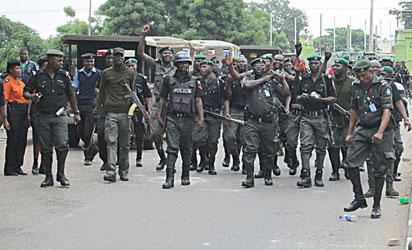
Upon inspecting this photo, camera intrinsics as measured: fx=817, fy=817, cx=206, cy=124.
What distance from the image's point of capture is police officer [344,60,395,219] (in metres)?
9.05

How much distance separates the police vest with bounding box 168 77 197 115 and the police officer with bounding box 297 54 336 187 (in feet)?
5.01

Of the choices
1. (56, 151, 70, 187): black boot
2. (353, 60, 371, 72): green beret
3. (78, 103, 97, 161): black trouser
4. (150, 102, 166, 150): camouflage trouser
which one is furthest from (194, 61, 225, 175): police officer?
(353, 60, 371, 72): green beret

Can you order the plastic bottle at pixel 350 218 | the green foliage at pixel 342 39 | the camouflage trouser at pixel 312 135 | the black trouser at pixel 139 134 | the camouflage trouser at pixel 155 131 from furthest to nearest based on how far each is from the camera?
the green foliage at pixel 342 39, the black trouser at pixel 139 134, the camouflage trouser at pixel 155 131, the camouflage trouser at pixel 312 135, the plastic bottle at pixel 350 218

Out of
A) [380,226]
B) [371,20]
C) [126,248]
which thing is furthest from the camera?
[371,20]

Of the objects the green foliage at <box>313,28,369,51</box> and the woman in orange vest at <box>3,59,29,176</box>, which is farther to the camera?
the green foliage at <box>313,28,369,51</box>

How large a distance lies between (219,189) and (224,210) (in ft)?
5.50

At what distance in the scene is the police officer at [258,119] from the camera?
11.2m

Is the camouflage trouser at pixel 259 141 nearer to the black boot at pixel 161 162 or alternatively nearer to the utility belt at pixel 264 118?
the utility belt at pixel 264 118

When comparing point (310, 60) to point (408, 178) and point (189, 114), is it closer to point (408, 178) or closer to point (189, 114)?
point (189, 114)

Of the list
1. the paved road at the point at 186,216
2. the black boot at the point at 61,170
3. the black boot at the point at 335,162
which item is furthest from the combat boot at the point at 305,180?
the black boot at the point at 61,170

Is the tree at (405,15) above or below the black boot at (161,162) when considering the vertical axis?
above

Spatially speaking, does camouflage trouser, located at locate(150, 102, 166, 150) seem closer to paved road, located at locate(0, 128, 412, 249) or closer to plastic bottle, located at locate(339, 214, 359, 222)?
paved road, located at locate(0, 128, 412, 249)

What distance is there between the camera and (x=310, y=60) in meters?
11.3

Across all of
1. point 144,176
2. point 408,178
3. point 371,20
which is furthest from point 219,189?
point 371,20
